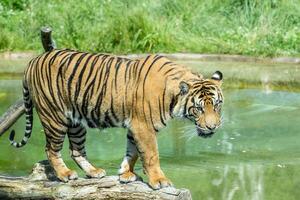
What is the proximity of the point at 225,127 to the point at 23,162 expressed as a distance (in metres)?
2.38

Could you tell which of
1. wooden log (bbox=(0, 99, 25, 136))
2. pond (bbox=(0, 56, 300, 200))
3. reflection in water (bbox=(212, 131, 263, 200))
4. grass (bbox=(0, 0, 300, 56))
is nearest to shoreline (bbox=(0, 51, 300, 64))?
grass (bbox=(0, 0, 300, 56))

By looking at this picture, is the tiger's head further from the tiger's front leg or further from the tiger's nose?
the tiger's front leg

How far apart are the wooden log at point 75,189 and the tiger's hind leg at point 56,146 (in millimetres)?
57

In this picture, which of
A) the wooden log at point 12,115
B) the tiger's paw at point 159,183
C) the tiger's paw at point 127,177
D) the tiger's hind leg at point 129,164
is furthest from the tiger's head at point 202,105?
the wooden log at point 12,115

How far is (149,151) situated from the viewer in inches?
220

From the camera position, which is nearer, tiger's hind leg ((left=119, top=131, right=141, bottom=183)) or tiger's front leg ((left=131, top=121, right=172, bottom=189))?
tiger's front leg ((left=131, top=121, right=172, bottom=189))

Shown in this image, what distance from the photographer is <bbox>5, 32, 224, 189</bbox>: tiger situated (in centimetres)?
547

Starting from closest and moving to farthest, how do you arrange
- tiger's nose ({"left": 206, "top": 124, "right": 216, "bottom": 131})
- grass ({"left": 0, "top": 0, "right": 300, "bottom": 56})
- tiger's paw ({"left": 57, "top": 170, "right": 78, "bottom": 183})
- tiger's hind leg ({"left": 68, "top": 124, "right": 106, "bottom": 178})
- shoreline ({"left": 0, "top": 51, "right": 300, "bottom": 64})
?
tiger's nose ({"left": 206, "top": 124, "right": 216, "bottom": 131}), tiger's paw ({"left": 57, "top": 170, "right": 78, "bottom": 183}), tiger's hind leg ({"left": 68, "top": 124, "right": 106, "bottom": 178}), shoreline ({"left": 0, "top": 51, "right": 300, "bottom": 64}), grass ({"left": 0, "top": 0, "right": 300, "bottom": 56})

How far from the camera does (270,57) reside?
1302 cm

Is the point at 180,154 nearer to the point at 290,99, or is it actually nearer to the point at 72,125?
the point at 72,125

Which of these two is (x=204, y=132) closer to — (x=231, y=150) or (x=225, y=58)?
(x=231, y=150)

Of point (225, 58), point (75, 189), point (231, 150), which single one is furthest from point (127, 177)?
point (225, 58)

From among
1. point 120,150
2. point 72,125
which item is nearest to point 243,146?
point 120,150

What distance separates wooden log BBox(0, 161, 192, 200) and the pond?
53cm
